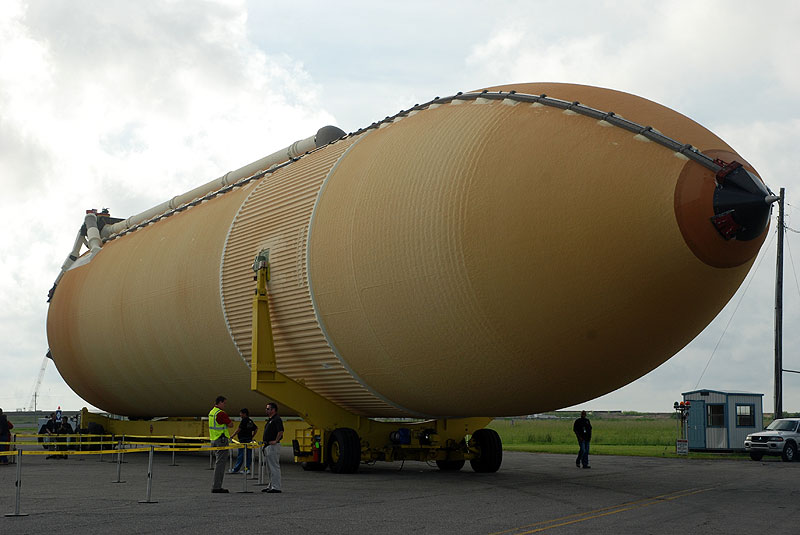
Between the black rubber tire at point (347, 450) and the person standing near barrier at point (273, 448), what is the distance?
5.02ft

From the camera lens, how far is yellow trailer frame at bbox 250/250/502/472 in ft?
50.7

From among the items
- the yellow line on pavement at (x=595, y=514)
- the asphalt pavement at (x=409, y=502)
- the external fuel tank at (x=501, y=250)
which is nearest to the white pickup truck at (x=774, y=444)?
the asphalt pavement at (x=409, y=502)

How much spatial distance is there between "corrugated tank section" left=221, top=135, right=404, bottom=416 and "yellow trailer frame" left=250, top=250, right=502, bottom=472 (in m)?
0.20

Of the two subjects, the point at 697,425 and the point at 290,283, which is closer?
the point at 290,283

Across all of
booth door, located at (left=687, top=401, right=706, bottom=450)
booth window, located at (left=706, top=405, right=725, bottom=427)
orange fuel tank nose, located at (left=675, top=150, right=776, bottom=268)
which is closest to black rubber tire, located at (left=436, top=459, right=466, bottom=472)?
orange fuel tank nose, located at (left=675, top=150, right=776, bottom=268)

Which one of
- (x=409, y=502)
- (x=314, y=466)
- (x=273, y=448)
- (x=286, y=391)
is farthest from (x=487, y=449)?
(x=409, y=502)

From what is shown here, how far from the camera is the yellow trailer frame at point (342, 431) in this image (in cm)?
1546

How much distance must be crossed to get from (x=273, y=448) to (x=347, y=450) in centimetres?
220

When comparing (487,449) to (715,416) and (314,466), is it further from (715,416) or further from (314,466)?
(715,416)

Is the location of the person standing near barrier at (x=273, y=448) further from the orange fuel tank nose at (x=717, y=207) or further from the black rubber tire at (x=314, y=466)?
the orange fuel tank nose at (x=717, y=207)

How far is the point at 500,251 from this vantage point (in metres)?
11.8

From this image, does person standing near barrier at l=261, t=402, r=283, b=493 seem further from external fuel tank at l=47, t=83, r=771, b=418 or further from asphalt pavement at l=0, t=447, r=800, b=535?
external fuel tank at l=47, t=83, r=771, b=418

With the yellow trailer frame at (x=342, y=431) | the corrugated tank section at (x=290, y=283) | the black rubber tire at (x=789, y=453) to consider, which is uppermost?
the corrugated tank section at (x=290, y=283)

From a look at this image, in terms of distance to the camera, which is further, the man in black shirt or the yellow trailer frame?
the man in black shirt
